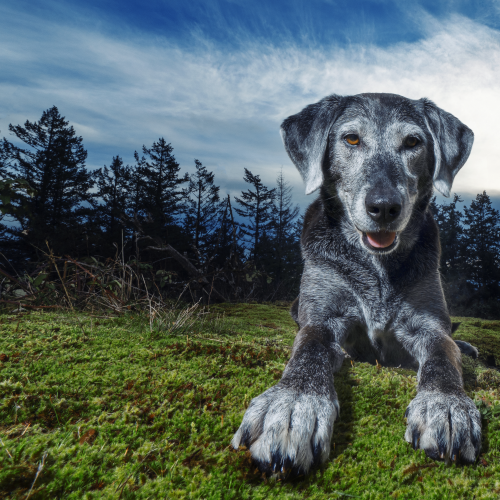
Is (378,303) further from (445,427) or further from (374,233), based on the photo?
(445,427)

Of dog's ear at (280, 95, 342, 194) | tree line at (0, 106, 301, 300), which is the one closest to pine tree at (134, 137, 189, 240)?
tree line at (0, 106, 301, 300)

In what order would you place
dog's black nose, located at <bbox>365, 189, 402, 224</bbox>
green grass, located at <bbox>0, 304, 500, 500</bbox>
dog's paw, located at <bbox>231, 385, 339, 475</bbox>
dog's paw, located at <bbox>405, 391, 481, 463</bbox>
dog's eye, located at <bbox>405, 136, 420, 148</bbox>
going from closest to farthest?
green grass, located at <bbox>0, 304, 500, 500</bbox>, dog's paw, located at <bbox>231, 385, 339, 475</bbox>, dog's paw, located at <bbox>405, 391, 481, 463</bbox>, dog's black nose, located at <bbox>365, 189, 402, 224</bbox>, dog's eye, located at <bbox>405, 136, 420, 148</bbox>

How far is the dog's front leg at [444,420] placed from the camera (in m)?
1.66

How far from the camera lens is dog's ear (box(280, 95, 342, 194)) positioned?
11.6 feet

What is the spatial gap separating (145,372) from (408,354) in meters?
2.35

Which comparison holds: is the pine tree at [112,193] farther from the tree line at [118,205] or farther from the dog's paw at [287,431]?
the dog's paw at [287,431]

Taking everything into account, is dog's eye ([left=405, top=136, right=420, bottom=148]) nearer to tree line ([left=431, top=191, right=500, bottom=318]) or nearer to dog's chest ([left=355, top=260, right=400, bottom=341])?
dog's chest ([left=355, top=260, right=400, bottom=341])

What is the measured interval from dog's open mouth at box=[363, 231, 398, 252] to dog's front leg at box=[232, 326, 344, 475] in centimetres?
127

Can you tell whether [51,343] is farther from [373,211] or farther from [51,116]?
[51,116]

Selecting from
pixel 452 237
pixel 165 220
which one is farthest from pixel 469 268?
pixel 165 220

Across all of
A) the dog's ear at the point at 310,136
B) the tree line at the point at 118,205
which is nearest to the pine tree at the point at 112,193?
the tree line at the point at 118,205

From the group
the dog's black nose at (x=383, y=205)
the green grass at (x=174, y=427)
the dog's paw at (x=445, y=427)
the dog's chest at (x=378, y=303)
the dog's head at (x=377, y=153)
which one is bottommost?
the green grass at (x=174, y=427)

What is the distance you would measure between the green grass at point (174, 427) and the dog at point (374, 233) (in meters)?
0.31

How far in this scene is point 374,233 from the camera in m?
2.97
